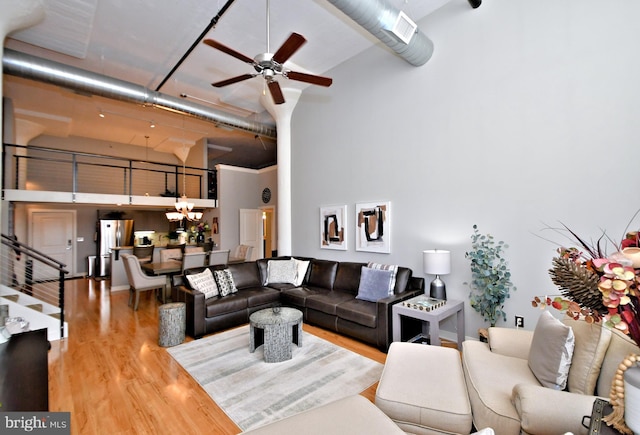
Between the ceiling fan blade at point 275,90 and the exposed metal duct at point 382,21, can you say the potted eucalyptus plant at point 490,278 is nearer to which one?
the exposed metal duct at point 382,21

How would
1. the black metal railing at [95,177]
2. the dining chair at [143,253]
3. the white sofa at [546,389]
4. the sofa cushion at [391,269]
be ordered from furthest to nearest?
the black metal railing at [95,177]
the dining chair at [143,253]
the sofa cushion at [391,269]
the white sofa at [546,389]

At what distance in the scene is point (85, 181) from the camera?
921 centimetres

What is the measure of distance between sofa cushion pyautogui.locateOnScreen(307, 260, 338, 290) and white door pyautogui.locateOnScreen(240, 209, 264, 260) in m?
4.21

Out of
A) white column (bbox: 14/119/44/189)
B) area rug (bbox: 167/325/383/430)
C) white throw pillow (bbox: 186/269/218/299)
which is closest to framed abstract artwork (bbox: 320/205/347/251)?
area rug (bbox: 167/325/383/430)

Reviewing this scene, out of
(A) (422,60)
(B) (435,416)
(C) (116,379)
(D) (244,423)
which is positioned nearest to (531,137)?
(A) (422,60)

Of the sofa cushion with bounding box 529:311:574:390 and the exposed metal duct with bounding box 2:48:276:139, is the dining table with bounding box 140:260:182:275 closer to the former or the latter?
the exposed metal duct with bounding box 2:48:276:139

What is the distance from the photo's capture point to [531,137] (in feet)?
10.7

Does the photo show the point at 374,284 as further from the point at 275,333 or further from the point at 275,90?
the point at 275,90

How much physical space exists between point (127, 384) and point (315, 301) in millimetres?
2442

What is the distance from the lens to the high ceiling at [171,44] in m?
3.97

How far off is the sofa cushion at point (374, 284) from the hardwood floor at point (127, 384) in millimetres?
684

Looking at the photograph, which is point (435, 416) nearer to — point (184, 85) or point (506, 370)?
point (506, 370)

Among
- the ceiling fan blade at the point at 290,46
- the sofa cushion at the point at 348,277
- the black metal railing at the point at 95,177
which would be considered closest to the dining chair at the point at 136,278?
the black metal railing at the point at 95,177

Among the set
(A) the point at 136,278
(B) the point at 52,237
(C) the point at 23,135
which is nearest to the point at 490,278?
(A) the point at 136,278
